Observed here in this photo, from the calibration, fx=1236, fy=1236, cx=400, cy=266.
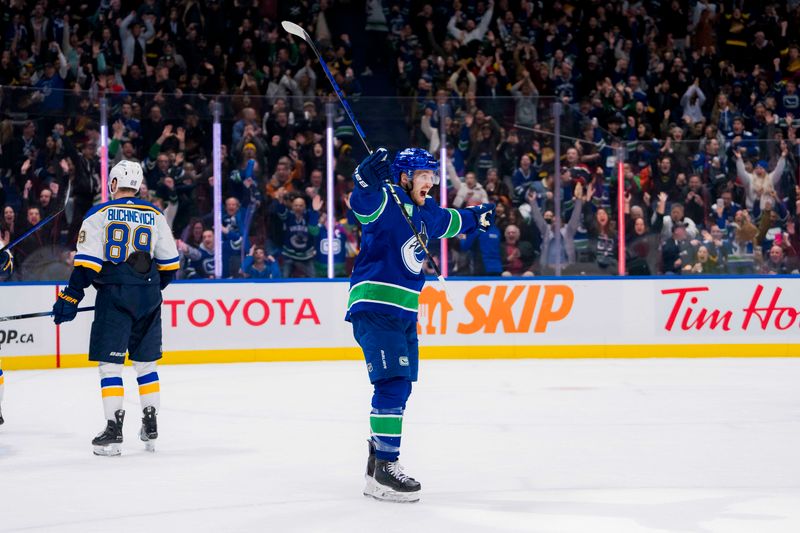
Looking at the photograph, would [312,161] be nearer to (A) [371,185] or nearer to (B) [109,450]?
(B) [109,450]

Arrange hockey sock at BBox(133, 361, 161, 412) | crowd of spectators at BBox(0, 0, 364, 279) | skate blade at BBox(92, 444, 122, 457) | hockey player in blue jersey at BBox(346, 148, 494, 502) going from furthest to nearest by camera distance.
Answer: crowd of spectators at BBox(0, 0, 364, 279) < hockey sock at BBox(133, 361, 161, 412) < skate blade at BBox(92, 444, 122, 457) < hockey player in blue jersey at BBox(346, 148, 494, 502)

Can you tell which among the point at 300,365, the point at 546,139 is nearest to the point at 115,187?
the point at 300,365

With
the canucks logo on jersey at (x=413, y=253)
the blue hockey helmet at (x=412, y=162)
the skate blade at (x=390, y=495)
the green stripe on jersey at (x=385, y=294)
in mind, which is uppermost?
the blue hockey helmet at (x=412, y=162)

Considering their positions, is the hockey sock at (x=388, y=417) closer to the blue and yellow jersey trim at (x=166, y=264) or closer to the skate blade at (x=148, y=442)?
the skate blade at (x=148, y=442)

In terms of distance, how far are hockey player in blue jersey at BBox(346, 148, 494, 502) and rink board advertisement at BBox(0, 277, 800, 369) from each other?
6.25 m

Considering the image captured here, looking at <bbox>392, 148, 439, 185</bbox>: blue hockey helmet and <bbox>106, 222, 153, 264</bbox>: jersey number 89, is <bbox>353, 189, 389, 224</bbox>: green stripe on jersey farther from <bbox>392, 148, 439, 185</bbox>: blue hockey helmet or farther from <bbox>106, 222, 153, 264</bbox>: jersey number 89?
<bbox>106, 222, 153, 264</bbox>: jersey number 89

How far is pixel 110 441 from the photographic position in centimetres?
589

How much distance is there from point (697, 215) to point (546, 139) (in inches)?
60.0

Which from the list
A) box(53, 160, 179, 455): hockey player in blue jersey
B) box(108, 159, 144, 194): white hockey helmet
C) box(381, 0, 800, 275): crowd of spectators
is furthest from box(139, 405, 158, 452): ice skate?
box(381, 0, 800, 275): crowd of spectators

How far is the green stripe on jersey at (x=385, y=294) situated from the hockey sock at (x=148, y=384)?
66.0 inches

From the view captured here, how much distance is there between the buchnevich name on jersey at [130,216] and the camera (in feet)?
19.4

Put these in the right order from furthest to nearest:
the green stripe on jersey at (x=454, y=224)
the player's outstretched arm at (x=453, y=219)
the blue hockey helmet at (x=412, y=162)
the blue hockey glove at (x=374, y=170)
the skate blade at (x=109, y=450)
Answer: the skate blade at (x=109, y=450)
the green stripe on jersey at (x=454, y=224)
the player's outstretched arm at (x=453, y=219)
the blue hockey helmet at (x=412, y=162)
the blue hockey glove at (x=374, y=170)

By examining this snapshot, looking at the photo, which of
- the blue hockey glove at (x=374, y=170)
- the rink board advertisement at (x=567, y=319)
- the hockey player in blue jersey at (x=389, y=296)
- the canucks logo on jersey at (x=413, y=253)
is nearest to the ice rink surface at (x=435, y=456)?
the hockey player in blue jersey at (x=389, y=296)

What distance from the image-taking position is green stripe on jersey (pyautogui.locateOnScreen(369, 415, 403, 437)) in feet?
15.6
